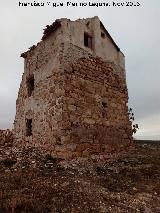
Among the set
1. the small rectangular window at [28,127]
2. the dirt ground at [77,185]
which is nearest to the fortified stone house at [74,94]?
the small rectangular window at [28,127]

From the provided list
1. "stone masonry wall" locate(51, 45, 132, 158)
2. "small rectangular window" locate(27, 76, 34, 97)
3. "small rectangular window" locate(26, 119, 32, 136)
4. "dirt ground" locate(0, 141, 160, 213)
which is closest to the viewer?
"dirt ground" locate(0, 141, 160, 213)

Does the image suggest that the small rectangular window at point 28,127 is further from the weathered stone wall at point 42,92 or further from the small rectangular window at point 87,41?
the small rectangular window at point 87,41

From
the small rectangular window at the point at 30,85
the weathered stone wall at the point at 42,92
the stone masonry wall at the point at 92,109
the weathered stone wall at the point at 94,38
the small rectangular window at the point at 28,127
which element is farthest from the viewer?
the small rectangular window at the point at 30,85

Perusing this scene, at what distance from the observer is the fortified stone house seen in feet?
30.1

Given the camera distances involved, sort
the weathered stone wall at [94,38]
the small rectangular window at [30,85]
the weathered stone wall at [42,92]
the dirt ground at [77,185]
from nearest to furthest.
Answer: the dirt ground at [77,185] → the weathered stone wall at [42,92] → the weathered stone wall at [94,38] → the small rectangular window at [30,85]

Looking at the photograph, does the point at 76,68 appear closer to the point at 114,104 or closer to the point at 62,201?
the point at 114,104

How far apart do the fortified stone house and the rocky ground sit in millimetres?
773

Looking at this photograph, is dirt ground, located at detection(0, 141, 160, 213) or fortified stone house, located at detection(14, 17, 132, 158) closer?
dirt ground, located at detection(0, 141, 160, 213)

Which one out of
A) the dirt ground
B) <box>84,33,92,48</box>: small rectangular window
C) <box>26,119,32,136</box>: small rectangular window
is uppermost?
<box>84,33,92,48</box>: small rectangular window

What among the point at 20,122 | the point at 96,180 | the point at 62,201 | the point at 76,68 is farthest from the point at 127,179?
the point at 20,122

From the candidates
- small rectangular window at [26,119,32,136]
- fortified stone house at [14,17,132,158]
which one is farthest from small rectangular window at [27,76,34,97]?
small rectangular window at [26,119,32,136]

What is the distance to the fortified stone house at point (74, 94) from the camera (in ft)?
30.1

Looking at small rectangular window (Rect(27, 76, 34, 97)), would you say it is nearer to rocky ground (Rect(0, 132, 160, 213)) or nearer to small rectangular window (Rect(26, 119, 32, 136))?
small rectangular window (Rect(26, 119, 32, 136))

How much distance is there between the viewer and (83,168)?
8.23 metres
